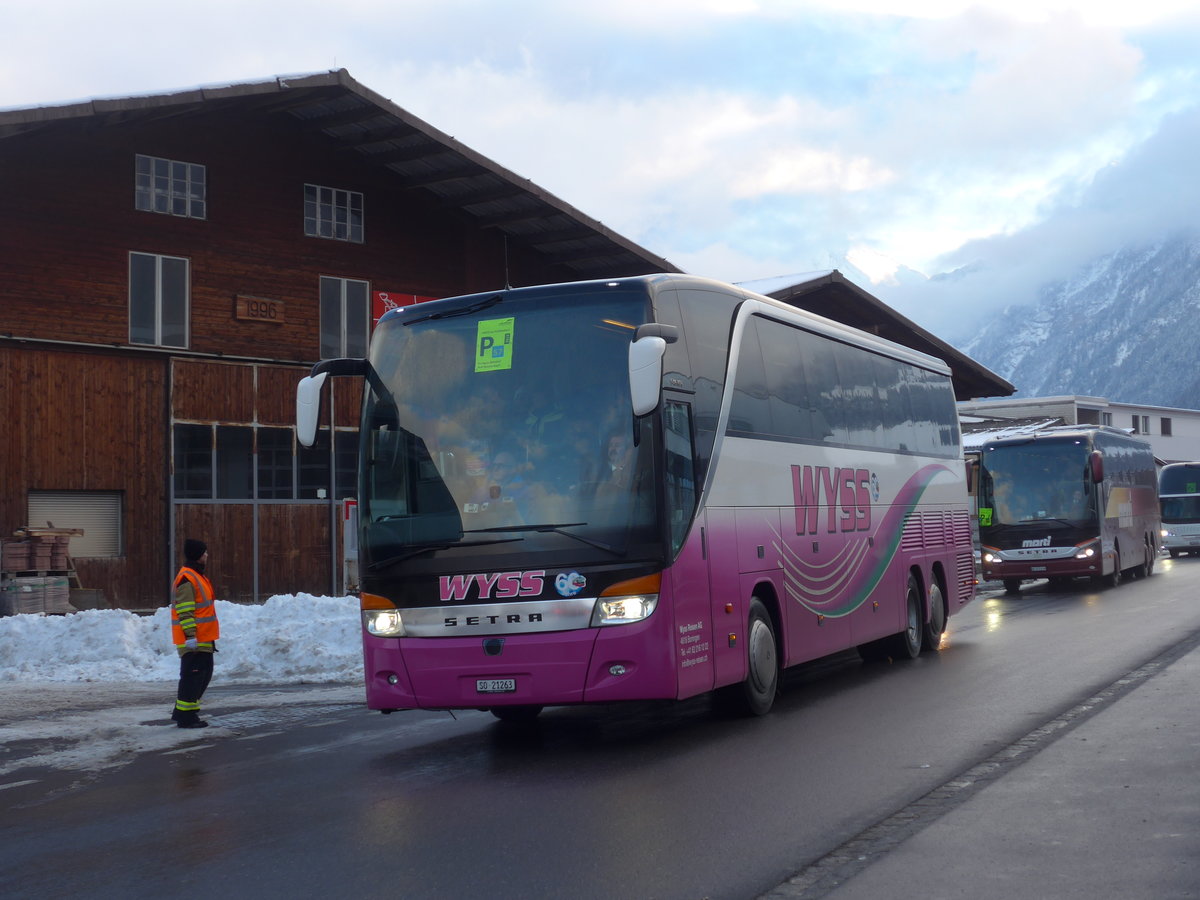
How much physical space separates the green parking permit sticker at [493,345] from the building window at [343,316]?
18618mm

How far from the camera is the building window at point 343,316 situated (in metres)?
28.5

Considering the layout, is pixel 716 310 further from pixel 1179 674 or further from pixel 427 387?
pixel 1179 674

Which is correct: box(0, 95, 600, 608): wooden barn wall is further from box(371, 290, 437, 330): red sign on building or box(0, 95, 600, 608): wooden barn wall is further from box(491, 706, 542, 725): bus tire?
box(491, 706, 542, 725): bus tire

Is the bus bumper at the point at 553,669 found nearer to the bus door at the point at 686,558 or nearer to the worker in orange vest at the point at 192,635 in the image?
the bus door at the point at 686,558

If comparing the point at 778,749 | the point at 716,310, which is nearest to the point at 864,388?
the point at 716,310

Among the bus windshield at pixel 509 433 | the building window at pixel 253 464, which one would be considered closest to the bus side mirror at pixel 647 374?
the bus windshield at pixel 509 433

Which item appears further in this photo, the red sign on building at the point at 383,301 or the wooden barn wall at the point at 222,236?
the red sign on building at the point at 383,301

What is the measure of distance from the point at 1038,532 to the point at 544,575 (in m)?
21.3

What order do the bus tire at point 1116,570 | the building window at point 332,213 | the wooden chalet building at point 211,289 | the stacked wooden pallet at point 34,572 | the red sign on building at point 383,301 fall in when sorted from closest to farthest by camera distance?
the stacked wooden pallet at point 34,572 < the wooden chalet building at point 211,289 < the building window at point 332,213 < the red sign on building at point 383,301 < the bus tire at point 1116,570

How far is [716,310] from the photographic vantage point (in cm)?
1114

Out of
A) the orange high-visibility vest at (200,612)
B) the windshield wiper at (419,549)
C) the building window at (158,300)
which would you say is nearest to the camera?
the windshield wiper at (419,549)

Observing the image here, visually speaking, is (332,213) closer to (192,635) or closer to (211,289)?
(211,289)

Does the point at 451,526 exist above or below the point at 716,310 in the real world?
below

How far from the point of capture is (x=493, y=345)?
10195mm
